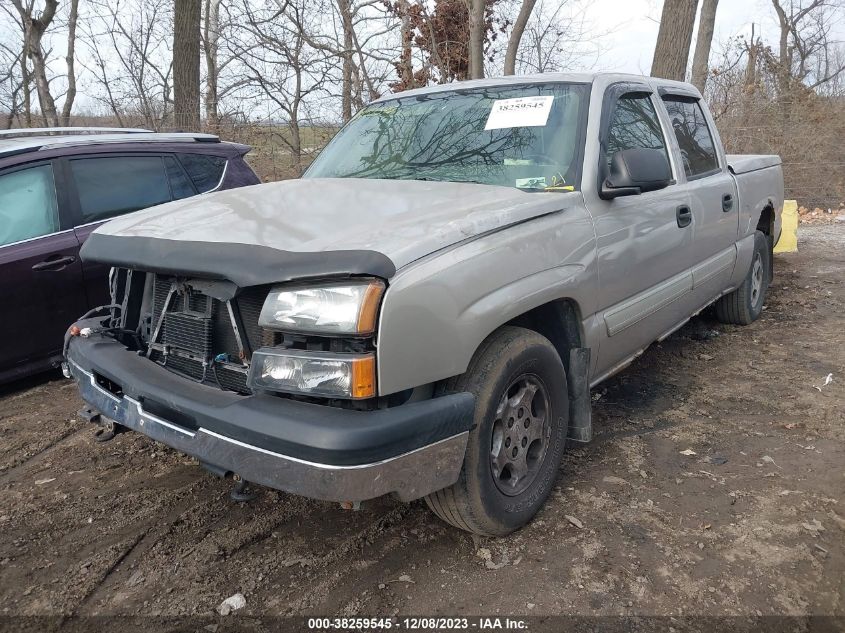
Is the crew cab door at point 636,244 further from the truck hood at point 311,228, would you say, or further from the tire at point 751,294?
the tire at point 751,294

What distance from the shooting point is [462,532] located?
283 cm

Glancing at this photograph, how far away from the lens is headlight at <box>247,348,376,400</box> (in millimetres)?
2064

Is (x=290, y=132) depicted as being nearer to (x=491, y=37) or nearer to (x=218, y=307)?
(x=491, y=37)

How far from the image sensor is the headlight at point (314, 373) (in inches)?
81.3

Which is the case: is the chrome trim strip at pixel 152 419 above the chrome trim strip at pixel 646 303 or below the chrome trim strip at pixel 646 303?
below

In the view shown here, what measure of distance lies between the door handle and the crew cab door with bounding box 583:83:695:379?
136 inches

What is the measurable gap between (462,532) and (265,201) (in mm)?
1677

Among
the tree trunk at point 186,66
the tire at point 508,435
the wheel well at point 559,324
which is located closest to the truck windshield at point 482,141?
the wheel well at point 559,324

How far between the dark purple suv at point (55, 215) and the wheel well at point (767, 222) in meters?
4.98

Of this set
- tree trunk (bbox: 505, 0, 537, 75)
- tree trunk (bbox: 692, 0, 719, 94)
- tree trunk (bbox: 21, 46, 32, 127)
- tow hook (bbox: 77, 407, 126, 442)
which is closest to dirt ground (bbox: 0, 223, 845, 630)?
tow hook (bbox: 77, 407, 126, 442)

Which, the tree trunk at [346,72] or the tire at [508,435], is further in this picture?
the tree trunk at [346,72]

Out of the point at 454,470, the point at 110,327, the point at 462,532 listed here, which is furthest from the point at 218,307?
the point at 462,532

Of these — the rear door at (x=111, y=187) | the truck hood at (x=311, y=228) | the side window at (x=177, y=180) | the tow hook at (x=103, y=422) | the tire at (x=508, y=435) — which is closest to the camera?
the truck hood at (x=311, y=228)

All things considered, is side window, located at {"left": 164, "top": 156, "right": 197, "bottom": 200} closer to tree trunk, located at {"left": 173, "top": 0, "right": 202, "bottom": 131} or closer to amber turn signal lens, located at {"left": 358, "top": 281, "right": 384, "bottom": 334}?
amber turn signal lens, located at {"left": 358, "top": 281, "right": 384, "bottom": 334}
